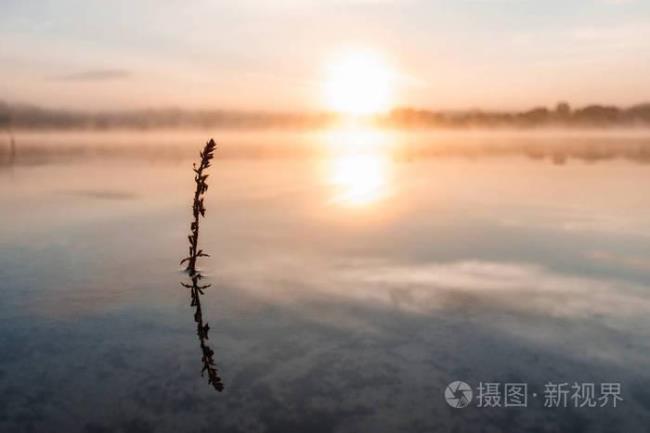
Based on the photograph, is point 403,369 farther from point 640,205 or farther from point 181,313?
point 640,205

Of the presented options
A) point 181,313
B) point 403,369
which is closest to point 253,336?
point 181,313

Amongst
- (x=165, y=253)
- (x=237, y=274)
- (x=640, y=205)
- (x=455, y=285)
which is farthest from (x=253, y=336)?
(x=640, y=205)

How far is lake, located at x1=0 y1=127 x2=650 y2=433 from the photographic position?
27.9 feet

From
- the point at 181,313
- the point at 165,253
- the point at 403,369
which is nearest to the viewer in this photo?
the point at 403,369

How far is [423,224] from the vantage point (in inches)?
969

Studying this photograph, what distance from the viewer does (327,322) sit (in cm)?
1214

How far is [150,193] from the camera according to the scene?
3838 cm

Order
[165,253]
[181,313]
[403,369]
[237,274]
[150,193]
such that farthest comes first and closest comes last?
[150,193] < [165,253] < [237,274] < [181,313] < [403,369]

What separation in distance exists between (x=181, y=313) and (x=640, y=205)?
87.6ft

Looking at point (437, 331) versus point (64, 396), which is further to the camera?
point (437, 331)

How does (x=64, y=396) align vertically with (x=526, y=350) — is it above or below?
above

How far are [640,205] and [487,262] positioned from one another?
17.1 m

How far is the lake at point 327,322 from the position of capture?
27.9ft

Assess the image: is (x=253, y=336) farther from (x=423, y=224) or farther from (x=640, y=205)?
(x=640, y=205)
